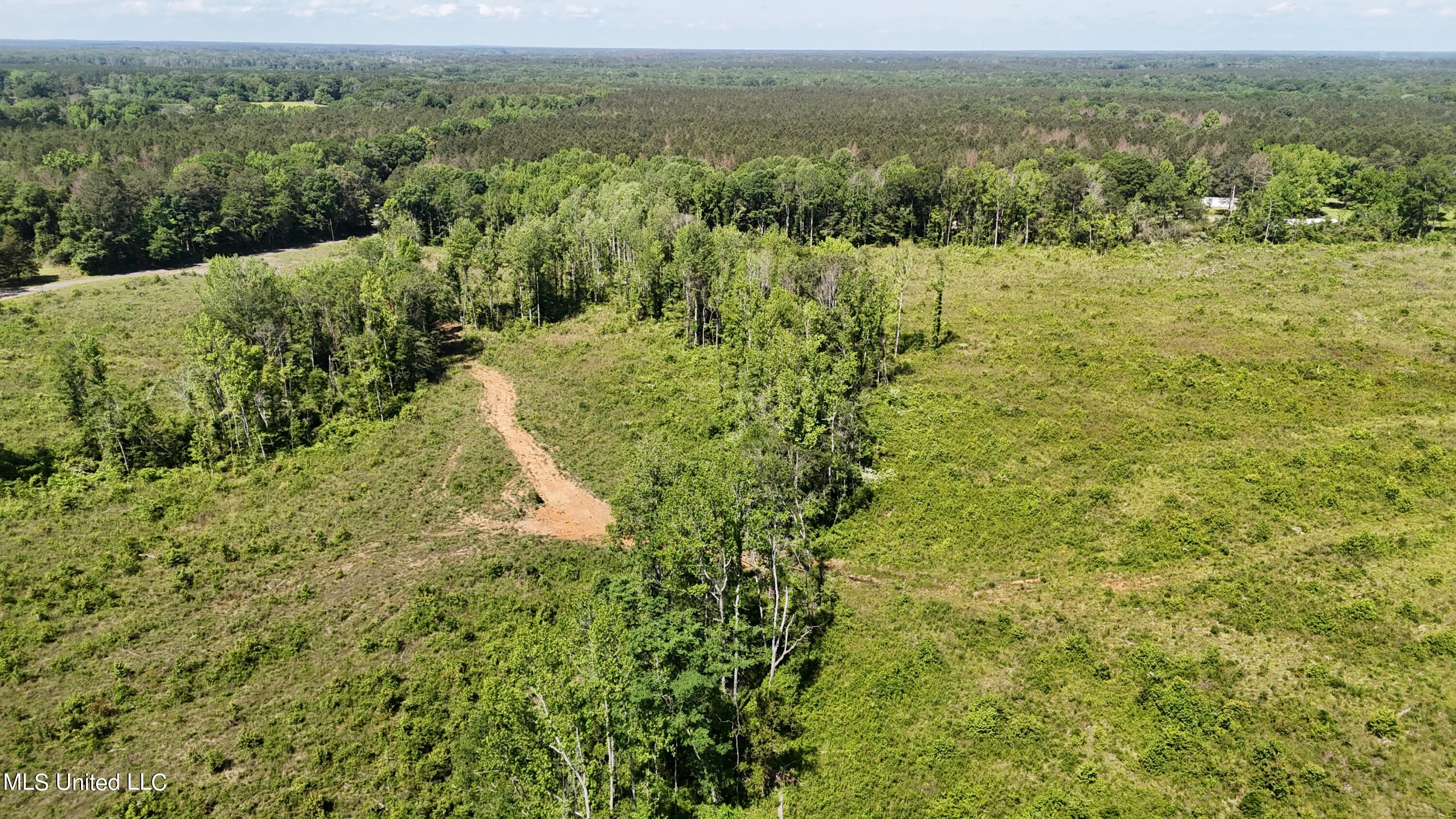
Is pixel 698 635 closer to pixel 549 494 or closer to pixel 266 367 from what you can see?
pixel 549 494

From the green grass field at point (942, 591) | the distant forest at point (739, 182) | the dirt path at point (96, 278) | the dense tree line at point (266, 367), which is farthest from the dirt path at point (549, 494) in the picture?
the dirt path at point (96, 278)

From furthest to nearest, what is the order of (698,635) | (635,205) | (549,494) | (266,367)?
(635,205)
(266,367)
(549,494)
(698,635)

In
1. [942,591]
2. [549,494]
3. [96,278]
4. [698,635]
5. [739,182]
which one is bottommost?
[942,591]

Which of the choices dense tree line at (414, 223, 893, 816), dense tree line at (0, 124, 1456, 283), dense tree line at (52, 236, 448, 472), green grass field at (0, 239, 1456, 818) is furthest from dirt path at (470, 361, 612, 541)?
dense tree line at (0, 124, 1456, 283)

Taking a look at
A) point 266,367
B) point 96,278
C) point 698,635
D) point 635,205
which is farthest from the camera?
point 635,205

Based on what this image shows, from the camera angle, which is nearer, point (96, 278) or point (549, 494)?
point (549, 494)

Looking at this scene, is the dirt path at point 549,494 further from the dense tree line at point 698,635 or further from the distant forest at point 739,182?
the distant forest at point 739,182

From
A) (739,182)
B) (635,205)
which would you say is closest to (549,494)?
(635,205)

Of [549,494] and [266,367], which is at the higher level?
[266,367]
